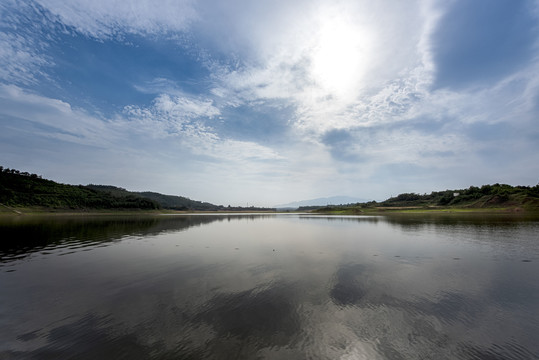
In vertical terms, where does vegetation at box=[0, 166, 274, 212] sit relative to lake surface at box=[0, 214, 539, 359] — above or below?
above

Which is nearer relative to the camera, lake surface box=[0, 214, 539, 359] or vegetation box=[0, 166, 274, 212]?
lake surface box=[0, 214, 539, 359]

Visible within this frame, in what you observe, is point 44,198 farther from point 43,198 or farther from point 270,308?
point 270,308

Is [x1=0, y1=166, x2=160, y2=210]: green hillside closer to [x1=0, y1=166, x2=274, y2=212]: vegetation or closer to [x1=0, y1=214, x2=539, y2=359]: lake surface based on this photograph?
[x1=0, y1=166, x2=274, y2=212]: vegetation

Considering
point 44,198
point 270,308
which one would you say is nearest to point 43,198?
point 44,198

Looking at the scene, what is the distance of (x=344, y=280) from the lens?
14547 millimetres

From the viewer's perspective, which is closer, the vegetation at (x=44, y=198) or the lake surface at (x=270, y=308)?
the lake surface at (x=270, y=308)

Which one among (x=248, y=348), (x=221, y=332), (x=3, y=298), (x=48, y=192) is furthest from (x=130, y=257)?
(x=48, y=192)

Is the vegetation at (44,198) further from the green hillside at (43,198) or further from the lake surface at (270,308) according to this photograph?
the lake surface at (270,308)

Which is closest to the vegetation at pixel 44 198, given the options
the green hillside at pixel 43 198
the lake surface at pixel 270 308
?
the green hillside at pixel 43 198

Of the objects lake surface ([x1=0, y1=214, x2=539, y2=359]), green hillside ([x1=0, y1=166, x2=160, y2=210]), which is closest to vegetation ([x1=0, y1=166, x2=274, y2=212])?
green hillside ([x1=0, y1=166, x2=160, y2=210])

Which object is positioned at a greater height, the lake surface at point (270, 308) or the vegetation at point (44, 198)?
the vegetation at point (44, 198)

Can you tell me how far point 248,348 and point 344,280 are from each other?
9389mm

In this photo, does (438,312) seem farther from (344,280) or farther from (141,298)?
(141,298)

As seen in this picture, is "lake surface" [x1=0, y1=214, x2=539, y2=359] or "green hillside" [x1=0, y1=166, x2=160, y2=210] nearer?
"lake surface" [x1=0, y1=214, x2=539, y2=359]
